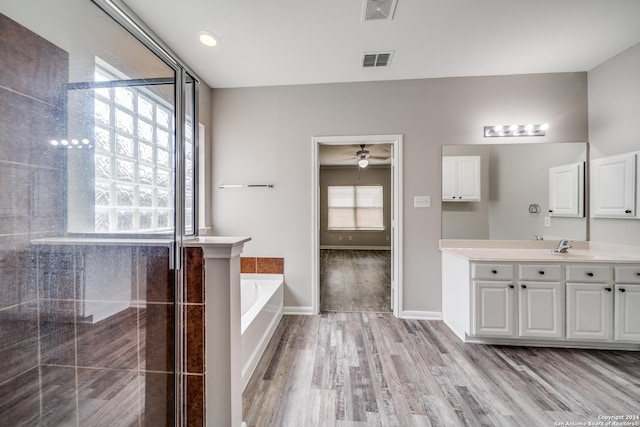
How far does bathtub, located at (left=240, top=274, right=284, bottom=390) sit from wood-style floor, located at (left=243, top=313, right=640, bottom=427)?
0.10 meters

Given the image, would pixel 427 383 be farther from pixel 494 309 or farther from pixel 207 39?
pixel 207 39

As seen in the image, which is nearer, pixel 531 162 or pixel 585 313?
pixel 585 313

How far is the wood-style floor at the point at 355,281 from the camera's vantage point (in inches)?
127

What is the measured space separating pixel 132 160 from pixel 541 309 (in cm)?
310

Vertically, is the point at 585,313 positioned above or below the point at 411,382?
above

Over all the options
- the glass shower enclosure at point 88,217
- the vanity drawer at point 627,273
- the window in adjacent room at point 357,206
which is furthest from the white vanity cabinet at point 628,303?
the window in adjacent room at point 357,206

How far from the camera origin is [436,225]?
2783mm

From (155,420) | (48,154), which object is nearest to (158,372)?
(155,420)

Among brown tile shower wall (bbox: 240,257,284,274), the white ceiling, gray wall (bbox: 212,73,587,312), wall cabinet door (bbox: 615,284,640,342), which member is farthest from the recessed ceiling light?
wall cabinet door (bbox: 615,284,640,342)

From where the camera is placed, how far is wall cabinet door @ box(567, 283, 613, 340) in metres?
2.09

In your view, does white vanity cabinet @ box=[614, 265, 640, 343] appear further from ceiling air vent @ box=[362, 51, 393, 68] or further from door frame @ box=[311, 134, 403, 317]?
ceiling air vent @ box=[362, 51, 393, 68]

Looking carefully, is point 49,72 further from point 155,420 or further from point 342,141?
point 342,141

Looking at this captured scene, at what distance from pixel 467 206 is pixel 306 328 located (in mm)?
2171

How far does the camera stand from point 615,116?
7.88ft
